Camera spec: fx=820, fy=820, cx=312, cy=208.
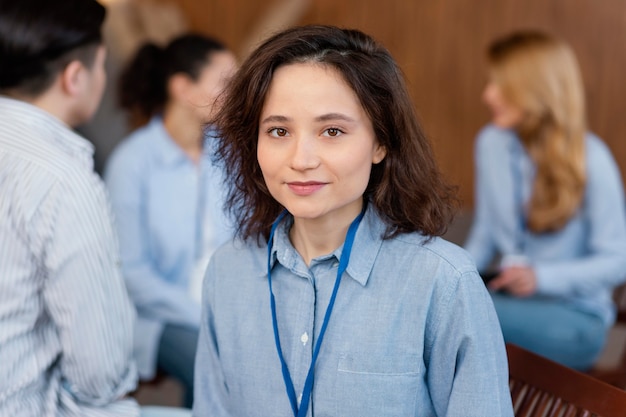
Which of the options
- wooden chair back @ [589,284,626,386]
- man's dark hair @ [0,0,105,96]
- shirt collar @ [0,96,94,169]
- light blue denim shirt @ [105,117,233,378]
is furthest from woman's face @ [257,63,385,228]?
light blue denim shirt @ [105,117,233,378]

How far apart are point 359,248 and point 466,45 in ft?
11.5

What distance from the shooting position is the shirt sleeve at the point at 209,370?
1.66 metres

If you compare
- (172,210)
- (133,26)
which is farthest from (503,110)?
(133,26)

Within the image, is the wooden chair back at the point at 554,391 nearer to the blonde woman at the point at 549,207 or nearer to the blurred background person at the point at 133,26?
the blonde woman at the point at 549,207

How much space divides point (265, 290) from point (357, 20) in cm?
361

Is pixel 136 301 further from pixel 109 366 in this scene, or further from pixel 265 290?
pixel 265 290

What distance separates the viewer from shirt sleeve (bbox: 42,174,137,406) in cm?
173

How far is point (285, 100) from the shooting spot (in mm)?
1448

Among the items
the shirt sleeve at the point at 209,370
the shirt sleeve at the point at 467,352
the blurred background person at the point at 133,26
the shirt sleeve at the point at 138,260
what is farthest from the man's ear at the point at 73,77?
the blurred background person at the point at 133,26

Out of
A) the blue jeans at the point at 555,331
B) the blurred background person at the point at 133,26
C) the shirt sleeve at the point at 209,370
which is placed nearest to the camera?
the shirt sleeve at the point at 209,370

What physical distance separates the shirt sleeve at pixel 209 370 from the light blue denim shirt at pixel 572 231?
1482mm

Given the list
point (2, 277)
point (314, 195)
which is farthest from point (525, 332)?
point (2, 277)

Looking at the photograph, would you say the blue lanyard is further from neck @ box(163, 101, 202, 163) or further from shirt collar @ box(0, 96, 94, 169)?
neck @ box(163, 101, 202, 163)

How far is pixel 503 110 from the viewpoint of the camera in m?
3.10
